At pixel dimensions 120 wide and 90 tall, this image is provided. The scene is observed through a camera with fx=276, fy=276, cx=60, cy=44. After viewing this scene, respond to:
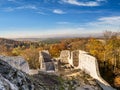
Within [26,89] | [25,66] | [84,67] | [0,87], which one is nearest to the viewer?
[0,87]

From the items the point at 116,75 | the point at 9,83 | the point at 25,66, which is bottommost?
the point at 116,75

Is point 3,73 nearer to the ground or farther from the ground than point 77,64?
farther from the ground

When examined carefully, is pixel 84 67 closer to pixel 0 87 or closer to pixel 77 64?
pixel 77 64

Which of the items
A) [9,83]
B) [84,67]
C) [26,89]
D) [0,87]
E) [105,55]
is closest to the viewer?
[0,87]

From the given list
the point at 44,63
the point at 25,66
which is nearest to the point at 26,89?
the point at 25,66

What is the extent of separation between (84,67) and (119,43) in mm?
7298

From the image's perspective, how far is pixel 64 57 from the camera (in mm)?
26062

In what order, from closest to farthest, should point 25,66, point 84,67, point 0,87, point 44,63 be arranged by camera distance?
point 0,87, point 25,66, point 84,67, point 44,63

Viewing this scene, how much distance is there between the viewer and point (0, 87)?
4809mm

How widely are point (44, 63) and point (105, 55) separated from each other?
19.5 feet

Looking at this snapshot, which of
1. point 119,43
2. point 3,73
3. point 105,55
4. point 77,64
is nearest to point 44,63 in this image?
point 77,64

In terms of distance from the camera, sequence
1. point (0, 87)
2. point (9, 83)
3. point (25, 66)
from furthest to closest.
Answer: point (25, 66) → point (9, 83) → point (0, 87)

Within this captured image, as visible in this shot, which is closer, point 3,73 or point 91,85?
point 3,73

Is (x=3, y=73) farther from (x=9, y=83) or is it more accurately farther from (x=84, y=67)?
(x=84, y=67)
